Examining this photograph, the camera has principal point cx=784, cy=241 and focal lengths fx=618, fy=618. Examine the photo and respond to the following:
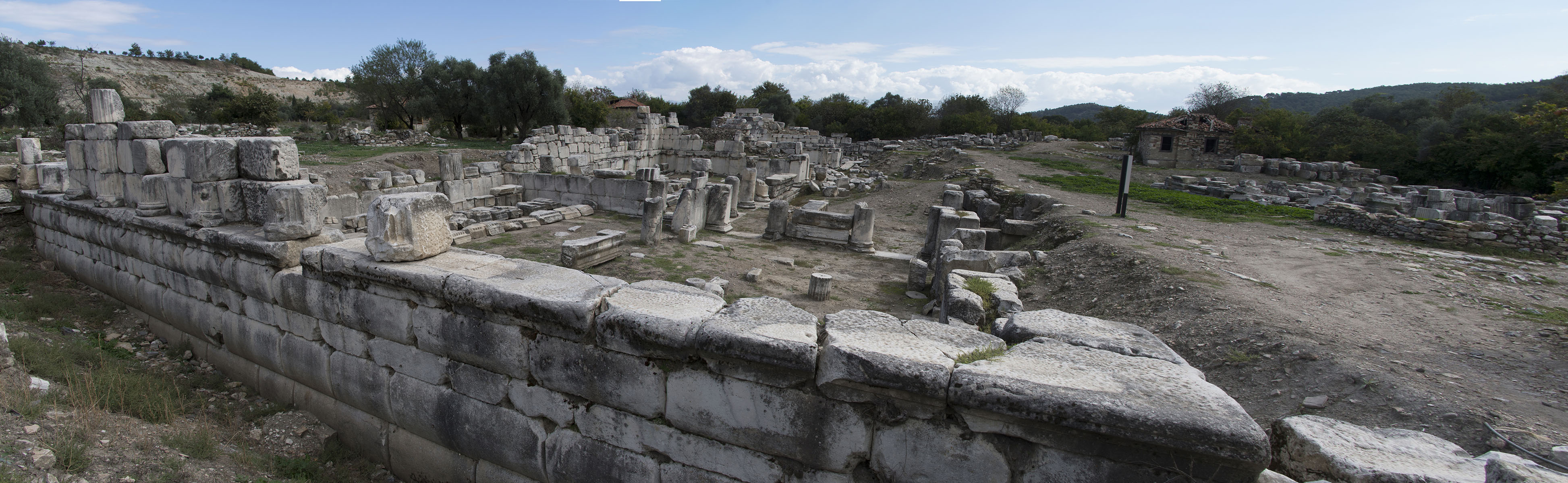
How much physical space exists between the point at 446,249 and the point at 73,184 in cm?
649

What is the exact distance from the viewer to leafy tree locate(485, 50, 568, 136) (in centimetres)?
2747

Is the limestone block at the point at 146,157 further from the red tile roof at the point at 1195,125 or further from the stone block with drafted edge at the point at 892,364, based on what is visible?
the red tile roof at the point at 1195,125

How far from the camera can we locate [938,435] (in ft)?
8.42

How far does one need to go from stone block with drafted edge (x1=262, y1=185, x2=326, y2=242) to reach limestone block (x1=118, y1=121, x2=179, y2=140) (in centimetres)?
320

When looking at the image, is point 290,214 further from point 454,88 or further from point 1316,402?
point 454,88

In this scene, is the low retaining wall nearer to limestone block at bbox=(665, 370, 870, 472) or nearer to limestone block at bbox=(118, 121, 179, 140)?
limestone block at bbox=(665, 370, 870, 472)

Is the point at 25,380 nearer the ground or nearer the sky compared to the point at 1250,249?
nearer the ground

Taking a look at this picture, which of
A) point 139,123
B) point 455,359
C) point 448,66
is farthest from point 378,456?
point 448,66

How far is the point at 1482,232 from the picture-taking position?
9594 millimetres

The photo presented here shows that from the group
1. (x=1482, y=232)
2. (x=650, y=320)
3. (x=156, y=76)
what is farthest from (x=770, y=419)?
(x=156, y=76)

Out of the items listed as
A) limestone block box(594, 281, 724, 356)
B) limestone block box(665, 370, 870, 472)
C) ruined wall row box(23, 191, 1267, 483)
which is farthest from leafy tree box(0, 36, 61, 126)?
limestone block box(665, 370, 870, 472)

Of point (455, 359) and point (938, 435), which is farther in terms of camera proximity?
point (455, 359)

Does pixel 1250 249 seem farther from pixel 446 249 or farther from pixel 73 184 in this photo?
pixel 73 184

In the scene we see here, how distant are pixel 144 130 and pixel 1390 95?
74393 mm
